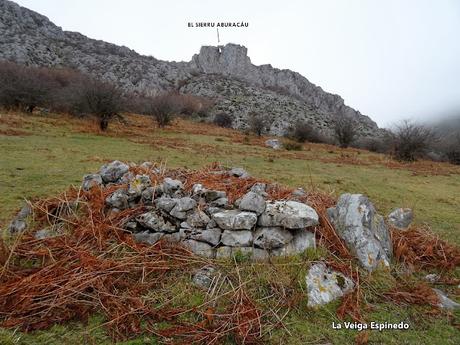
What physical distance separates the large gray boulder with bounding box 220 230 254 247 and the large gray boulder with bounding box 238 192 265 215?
1.22 feet

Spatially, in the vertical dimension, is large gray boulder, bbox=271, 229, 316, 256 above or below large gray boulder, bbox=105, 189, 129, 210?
below

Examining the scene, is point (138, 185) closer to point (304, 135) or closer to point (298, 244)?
point (298, 244)

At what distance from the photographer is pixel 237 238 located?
15.5 ft

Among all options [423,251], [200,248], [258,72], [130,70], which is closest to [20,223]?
[200,248]

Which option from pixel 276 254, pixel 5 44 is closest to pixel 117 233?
pixel 276 254

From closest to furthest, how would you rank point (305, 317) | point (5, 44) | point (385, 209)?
point (305, 317) → point (385, 209) → point (5, 44)

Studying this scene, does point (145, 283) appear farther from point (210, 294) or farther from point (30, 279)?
point (30, 279)

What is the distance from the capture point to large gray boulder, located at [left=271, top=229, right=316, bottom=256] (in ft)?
15.4

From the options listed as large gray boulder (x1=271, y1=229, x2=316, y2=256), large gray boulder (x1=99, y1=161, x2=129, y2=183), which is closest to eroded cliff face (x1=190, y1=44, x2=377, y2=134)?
large gray boulder (x1=99, y1=161, x2=129, y2=183)

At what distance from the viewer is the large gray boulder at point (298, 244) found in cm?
468

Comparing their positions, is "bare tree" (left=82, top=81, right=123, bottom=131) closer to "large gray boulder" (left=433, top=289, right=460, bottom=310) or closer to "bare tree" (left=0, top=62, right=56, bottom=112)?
"bare tree" (left=0, top=62, right=56, bottom=112)

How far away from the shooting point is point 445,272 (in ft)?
18.0

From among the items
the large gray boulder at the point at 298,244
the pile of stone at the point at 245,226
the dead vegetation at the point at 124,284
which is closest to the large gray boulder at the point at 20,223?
the pile of stone at the point at 245,226

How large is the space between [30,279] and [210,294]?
2.22 metres
